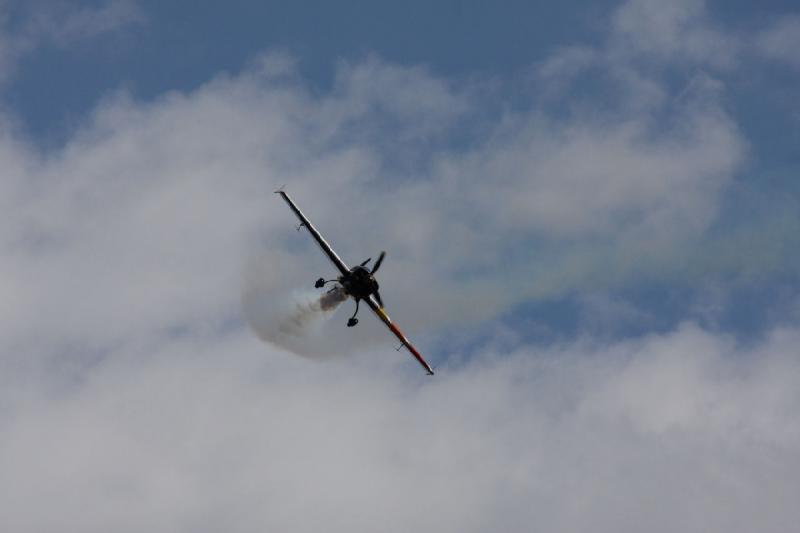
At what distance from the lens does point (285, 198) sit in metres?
158

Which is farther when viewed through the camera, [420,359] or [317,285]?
[420,359]

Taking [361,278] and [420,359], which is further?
[420,359]

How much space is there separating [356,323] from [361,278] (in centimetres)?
592

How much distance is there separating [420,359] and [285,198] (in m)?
26.5

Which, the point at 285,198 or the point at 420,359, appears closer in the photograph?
the point at 285,198

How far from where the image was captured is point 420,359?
168m

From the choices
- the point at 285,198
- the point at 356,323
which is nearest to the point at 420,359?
the point at 356,323

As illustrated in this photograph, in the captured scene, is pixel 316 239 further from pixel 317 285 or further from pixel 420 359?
pixel 420 359

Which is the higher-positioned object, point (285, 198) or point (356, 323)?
point (285, 198)

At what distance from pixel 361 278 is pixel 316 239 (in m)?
7.31

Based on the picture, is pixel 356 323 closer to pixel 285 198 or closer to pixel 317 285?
pixel 317 285

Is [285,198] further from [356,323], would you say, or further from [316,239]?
[356,323]

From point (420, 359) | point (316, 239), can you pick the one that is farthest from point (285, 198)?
point (420, 359)

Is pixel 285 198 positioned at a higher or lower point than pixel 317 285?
higher
